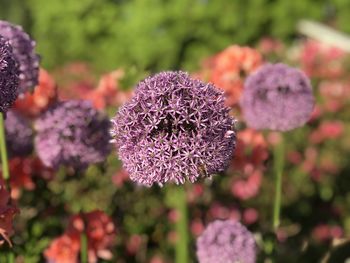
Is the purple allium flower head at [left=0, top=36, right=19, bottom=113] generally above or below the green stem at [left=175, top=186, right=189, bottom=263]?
above

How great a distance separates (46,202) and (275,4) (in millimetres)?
8081

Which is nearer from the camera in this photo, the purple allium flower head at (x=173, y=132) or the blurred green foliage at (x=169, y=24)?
the purple allium flower head at (x=173, y=132)

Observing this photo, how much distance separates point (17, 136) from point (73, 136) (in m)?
0.35

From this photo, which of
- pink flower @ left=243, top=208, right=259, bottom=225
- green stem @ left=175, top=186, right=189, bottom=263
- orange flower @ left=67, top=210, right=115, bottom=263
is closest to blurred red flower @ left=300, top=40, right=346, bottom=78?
pink flower @ left=243, top=208, right=259, bottom=225

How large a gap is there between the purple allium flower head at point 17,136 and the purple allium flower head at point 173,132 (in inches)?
41.2

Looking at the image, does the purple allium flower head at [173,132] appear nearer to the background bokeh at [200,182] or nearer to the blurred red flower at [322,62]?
the background bokeh at [200,182]

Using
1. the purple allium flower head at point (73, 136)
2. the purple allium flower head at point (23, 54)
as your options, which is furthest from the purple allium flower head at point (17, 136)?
the purple allium flower head at point (23, 54)

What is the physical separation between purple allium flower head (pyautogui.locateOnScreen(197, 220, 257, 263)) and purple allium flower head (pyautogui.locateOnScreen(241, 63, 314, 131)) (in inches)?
16.2

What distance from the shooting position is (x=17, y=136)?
8.36 feet

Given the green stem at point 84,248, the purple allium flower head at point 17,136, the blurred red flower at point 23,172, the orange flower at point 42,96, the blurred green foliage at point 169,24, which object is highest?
the blurred green foliage at point 169,24

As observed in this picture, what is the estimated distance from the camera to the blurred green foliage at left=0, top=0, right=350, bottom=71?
9633 mm

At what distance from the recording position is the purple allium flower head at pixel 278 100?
2.35 meters

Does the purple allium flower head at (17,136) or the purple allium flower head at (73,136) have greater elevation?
the purple allium flower head at (17,136)

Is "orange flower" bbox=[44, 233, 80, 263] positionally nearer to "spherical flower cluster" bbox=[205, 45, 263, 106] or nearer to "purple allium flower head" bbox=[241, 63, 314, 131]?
"purple allium flower head" bbox=[241, 63, 314, 131]
